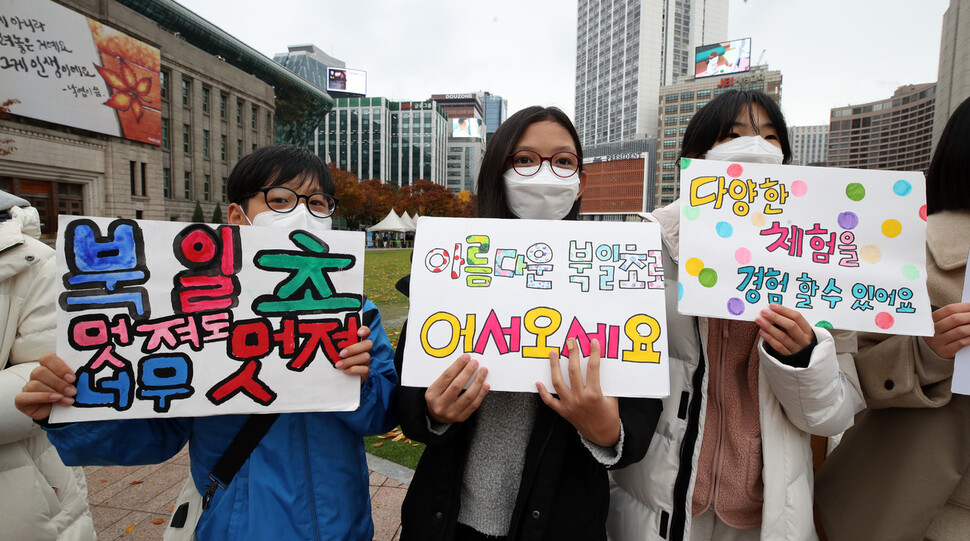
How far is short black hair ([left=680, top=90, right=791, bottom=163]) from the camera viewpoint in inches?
66.2

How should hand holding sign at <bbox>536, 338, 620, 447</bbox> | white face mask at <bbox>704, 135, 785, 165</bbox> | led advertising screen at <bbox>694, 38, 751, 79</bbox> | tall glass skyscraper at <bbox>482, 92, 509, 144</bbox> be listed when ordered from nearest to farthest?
hand holding sign at <bbox>536, 338, 620, 447</bbox>
white face mask at <bbox>704, 135, 785, 165</bbox>
led advertising screen at <bbox>694, 38, 751, 79</bbox>
tall glass skyscraper at <bbox>482, 92, 509, 144</bbox>

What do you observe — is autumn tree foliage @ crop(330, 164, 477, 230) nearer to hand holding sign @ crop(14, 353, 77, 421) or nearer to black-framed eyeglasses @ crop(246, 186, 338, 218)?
black-framed eyeglasses @ crop(246, 186, 338, 218)

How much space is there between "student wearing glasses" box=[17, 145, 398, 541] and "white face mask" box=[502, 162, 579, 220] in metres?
0.75

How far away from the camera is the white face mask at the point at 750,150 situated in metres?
1.66

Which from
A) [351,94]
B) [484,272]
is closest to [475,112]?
[351,94]

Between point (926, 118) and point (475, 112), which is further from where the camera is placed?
point (475, 112)

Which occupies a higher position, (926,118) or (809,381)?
(926,118)

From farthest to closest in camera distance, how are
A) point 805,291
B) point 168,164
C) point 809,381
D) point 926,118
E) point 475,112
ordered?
1. point 475,112
2. point 926,118
3. point 168,164
4. point 805,291
5. point 809,381

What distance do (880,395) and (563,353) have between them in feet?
3.59

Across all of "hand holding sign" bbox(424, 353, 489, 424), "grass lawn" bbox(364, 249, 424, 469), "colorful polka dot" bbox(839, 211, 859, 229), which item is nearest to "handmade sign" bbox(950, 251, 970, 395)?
"colorful polka dot" bbox(839, 211, 859, 229)

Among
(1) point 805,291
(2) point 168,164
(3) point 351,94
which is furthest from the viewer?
(3) point 351,94

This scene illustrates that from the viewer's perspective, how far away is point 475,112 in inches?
5379

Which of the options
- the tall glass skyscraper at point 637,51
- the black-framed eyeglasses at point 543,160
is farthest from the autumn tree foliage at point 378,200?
the tall glass skyscraper at point 637,51

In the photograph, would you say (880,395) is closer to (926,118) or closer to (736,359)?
(736,359)
